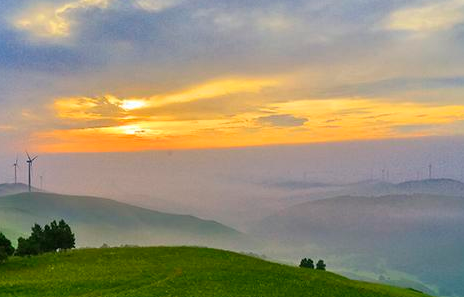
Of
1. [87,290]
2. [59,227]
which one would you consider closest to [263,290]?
[87,290]

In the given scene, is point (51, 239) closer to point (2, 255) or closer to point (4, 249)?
point (4, 249)

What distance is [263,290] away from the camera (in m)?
49.7

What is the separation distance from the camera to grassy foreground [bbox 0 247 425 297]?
159 ft

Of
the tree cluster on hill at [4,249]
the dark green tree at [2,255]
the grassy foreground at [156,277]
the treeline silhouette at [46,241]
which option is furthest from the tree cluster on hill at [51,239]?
the dark green tree at [2,255]

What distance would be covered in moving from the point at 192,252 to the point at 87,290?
26.1 metres

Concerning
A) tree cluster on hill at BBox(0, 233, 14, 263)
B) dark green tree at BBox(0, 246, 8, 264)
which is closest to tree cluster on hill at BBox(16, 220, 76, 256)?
tree cluster on hill at BBox(0, 233, 14, 263)

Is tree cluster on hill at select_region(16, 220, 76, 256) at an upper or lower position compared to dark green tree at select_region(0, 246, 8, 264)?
upper

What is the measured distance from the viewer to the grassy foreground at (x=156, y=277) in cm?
4859

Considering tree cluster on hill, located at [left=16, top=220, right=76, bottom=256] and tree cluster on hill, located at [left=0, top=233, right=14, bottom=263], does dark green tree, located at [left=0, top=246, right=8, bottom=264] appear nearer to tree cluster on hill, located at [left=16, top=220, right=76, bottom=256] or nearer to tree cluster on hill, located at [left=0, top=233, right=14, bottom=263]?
tree cluster on hill, located at [left=0, top=233, right=14, bottom=263]

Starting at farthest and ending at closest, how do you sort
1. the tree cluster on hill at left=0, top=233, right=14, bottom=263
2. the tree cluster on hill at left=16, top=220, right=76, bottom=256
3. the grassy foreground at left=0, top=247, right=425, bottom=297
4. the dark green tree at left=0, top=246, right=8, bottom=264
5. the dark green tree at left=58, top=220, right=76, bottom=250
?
the dark green tree at left=58, top=220, right=76, bottom=250, the tree cluster on hill at left=16, top=220, right=76, bottom=256, the tree cluster on hill at left=0, top=233, right=14, bottom=263, the dark green tree at left=0, top=246, right=8, bottom=264, the grassy foreground at left=0, top=247, right=425, bottom=297

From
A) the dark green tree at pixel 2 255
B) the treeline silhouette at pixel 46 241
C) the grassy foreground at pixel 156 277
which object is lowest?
the grassy foreground at pixel 156 277

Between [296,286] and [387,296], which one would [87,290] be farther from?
[387,296]

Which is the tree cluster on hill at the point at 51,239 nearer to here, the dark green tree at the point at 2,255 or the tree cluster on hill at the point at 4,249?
the tree cluster on hill at the point at 4,249

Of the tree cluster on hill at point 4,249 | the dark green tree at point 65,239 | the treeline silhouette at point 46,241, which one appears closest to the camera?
the tree cluster on hill at point 4,249
